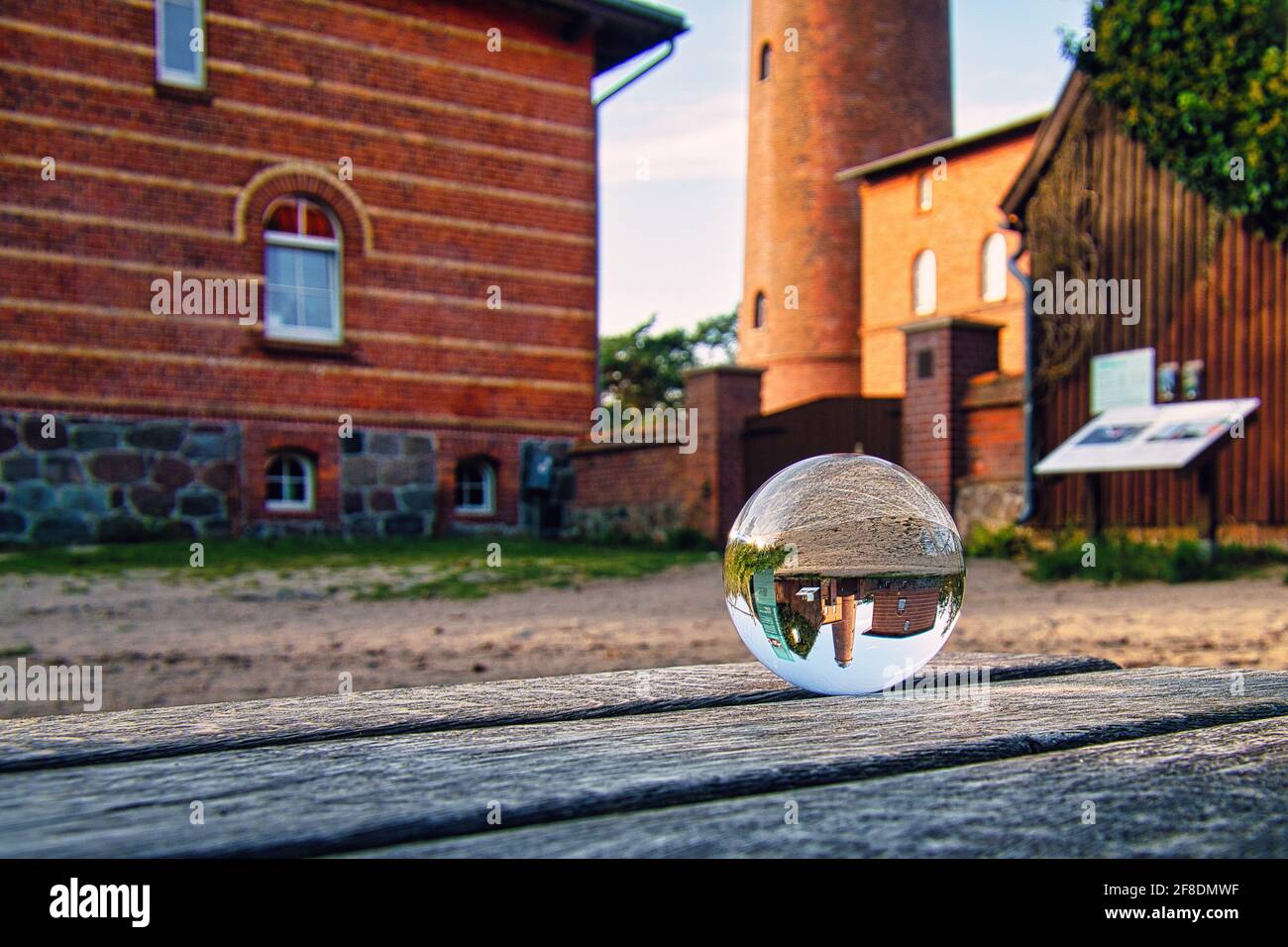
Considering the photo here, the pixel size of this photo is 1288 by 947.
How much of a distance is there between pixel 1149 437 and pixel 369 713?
38.3 ft

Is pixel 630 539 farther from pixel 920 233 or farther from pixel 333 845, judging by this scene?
pixel 333 845

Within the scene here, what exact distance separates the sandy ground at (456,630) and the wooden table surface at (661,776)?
4654mm

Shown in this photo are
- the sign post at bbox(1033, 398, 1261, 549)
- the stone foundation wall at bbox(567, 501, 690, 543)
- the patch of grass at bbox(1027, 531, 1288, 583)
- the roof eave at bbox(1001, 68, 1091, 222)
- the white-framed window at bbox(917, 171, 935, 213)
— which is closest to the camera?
the patch of grass at bbox(1027, 531, 1288, 583)

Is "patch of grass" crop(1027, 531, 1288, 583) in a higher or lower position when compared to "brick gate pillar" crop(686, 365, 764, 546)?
lower

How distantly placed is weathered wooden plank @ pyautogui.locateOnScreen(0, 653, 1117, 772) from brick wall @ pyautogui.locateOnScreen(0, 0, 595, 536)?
14182 mm

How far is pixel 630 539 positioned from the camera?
54.7 feet

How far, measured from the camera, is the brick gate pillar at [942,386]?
14148mm

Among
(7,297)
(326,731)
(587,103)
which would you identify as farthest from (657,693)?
(587,103)

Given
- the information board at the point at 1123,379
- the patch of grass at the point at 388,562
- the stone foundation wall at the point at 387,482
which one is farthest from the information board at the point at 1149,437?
the stone foundation wall at the point at 387,482

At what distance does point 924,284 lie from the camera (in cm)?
2733

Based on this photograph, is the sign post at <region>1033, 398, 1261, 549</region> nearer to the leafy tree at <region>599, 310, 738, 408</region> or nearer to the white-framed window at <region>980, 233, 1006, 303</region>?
the white-framed window at <region>980, 233, 1006, 303</region>

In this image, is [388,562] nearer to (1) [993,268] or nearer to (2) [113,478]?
(2) [113,478]

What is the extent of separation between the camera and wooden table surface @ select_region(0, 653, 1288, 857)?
0.90 meters

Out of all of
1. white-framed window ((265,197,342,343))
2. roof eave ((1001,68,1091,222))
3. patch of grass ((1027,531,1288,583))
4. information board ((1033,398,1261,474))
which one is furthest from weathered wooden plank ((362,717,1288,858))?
white-framed window ((265,197,342,343))
